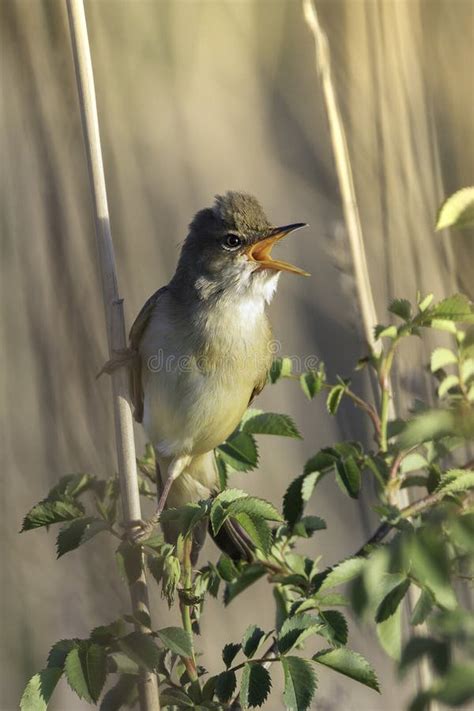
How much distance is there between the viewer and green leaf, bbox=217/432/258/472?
2.06m

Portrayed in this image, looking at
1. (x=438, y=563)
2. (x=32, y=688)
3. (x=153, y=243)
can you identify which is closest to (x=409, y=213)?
(x=153, y=243)

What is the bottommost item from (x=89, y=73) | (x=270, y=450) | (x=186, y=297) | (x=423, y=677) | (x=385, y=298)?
(x=423, y=677)

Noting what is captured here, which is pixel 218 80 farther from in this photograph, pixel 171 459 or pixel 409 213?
pixel 171 459

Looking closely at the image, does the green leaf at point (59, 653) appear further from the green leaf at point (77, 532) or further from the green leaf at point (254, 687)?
the green leaf at point (254, 687)

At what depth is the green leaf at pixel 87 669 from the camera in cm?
153

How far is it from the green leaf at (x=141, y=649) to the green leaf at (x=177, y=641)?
0.09 ft

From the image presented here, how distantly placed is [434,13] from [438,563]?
2.67 metres

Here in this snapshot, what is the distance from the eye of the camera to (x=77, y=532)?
171 cm

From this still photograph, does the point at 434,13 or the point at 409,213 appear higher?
the point at 434,13

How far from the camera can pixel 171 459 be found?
A: 9.09ft

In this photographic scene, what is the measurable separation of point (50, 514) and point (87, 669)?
312 mm

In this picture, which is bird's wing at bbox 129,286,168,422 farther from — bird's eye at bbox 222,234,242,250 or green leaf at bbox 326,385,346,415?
green leaf at bbox 326,385,346,415

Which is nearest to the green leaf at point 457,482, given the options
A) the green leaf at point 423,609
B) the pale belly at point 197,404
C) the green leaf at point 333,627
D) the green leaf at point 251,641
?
the green leaf at point 423,609

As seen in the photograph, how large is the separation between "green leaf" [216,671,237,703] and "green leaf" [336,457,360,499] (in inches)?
A: 16.6
